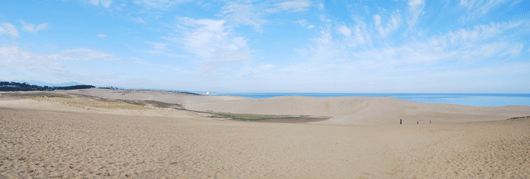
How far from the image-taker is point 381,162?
919 centimetres

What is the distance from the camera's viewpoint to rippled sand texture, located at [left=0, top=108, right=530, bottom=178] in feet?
22.2

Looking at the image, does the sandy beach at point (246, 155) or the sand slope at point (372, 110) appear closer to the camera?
the sandy beach at point (246, 155)

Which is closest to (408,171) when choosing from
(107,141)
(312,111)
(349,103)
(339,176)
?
(339,176)

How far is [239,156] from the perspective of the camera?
9.40m

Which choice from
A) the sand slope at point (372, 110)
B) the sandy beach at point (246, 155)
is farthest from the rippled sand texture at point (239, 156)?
the sand slope at point (372, 110)

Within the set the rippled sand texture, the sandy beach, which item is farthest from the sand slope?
the rippled sand texture

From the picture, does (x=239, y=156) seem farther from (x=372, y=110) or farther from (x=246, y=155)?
(x=372, y=110)

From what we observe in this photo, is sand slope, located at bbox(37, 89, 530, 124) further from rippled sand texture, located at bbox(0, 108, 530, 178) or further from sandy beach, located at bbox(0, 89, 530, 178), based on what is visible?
rippled sand texture, located at bbox(0, 108, 530, 178)

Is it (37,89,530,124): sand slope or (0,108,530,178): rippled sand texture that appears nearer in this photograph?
(0,108,530,178): rippled sand texture

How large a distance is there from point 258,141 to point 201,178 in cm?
613

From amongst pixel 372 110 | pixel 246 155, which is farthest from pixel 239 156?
pixel 372 110

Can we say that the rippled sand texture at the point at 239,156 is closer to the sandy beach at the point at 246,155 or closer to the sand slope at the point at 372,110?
the sandy beach at the point at 246,155

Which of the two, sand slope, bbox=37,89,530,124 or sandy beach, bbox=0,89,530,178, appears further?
sand slope, bbox=37,89,530,124

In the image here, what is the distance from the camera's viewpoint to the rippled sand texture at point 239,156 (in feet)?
22.2
